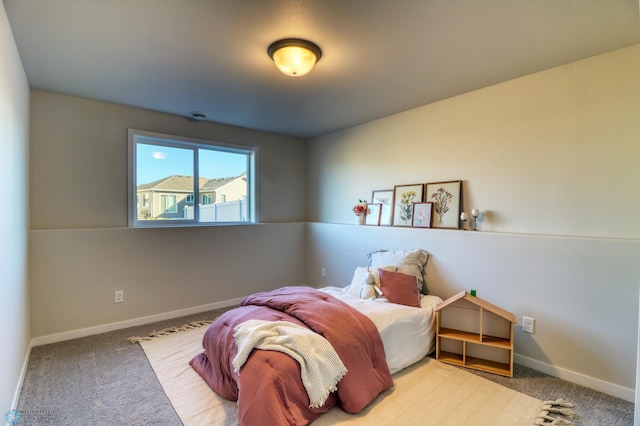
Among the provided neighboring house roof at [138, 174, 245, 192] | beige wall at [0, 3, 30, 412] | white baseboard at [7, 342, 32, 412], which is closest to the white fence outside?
neighboring house roof at [138, 174, 245, 192]

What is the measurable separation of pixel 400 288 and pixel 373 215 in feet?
4.10

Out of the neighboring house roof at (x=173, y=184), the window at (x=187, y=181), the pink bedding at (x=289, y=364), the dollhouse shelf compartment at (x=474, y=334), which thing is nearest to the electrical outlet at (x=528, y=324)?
the dollhouse shelf compartment at (x=474, y=334)


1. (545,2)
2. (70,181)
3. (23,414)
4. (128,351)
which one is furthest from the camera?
(70,181)

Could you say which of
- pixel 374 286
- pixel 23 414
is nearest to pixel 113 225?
pixel 23 414

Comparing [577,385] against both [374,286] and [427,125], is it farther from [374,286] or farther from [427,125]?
[427,125]

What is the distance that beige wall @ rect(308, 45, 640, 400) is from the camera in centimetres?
211

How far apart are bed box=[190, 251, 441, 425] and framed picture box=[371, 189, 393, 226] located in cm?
82

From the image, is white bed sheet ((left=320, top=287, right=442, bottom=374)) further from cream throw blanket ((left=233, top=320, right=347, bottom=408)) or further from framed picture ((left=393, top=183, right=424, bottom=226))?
framed picture ((left=393, top=183, right=424, bottom=226))

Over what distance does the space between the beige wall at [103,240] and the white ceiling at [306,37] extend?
39 cm

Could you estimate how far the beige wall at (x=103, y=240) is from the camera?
2918 millimetres

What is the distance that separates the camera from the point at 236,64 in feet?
7.79

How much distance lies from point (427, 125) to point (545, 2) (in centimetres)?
163

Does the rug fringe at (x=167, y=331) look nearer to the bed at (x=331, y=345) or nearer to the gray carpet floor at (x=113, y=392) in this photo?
the gray carpet floor at (x=113, y=392)

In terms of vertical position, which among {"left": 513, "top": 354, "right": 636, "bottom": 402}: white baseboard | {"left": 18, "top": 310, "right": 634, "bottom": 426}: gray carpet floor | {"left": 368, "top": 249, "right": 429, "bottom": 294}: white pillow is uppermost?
{"left": 368, "top": 249, "right": 429, "bottom": 294}: white pillow
